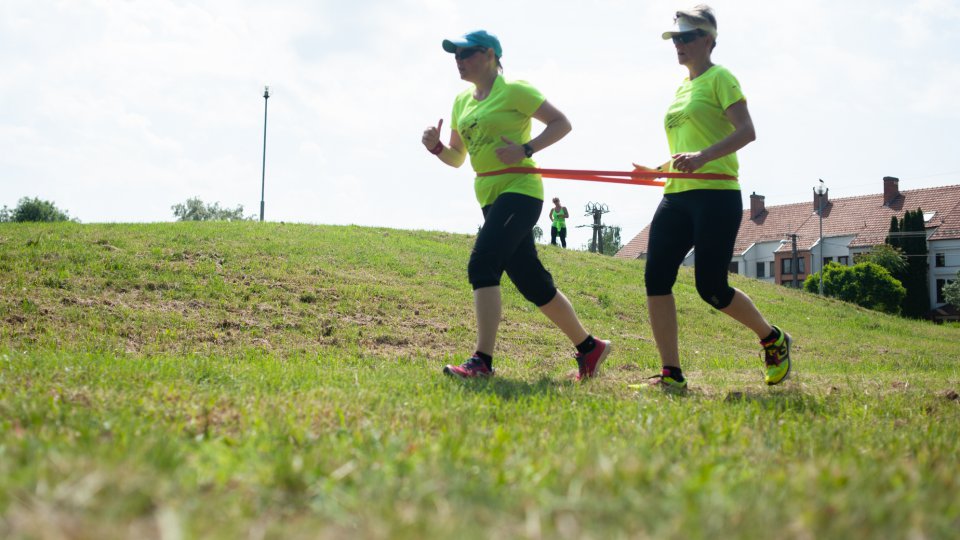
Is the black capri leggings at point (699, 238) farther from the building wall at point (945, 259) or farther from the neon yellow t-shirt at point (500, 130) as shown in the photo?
the building wall at point (945, 259)

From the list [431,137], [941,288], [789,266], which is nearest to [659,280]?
[431,137]

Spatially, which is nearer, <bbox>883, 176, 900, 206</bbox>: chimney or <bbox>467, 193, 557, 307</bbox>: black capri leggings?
<bbox>467, 193, 557, 307</bbox>: black capri leggings

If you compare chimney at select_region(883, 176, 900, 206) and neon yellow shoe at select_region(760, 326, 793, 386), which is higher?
chimney at select_region(883, 176, 900, 206)

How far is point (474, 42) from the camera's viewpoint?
5.54 m

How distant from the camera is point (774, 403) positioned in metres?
4.30

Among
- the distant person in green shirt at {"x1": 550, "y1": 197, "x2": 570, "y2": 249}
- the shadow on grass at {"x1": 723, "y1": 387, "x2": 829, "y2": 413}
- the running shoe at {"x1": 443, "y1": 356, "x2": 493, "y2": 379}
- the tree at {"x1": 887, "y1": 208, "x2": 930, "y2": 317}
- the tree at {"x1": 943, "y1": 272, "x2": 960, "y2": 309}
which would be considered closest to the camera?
the shadow on grass at {"x1": 723, "y1": 387, "x2": 829, "y2": 413}

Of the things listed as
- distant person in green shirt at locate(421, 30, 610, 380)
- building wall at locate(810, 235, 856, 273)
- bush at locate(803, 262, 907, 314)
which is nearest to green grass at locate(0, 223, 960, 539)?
distant person in green shirt at locate(421, 30, 610, 380)

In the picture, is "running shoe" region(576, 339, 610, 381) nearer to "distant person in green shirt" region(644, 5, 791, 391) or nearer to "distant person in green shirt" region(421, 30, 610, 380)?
"distant person in green shirt" region(421, 30, 610, 380)

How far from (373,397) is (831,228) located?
233 ft

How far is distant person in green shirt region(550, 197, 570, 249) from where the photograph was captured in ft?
85.6

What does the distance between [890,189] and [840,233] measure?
5.07 meters

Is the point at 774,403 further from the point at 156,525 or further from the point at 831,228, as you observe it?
the point at 831,228

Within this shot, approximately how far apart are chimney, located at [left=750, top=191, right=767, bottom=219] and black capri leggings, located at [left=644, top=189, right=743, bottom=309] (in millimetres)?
72841

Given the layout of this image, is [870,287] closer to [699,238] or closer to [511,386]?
[699,238]
